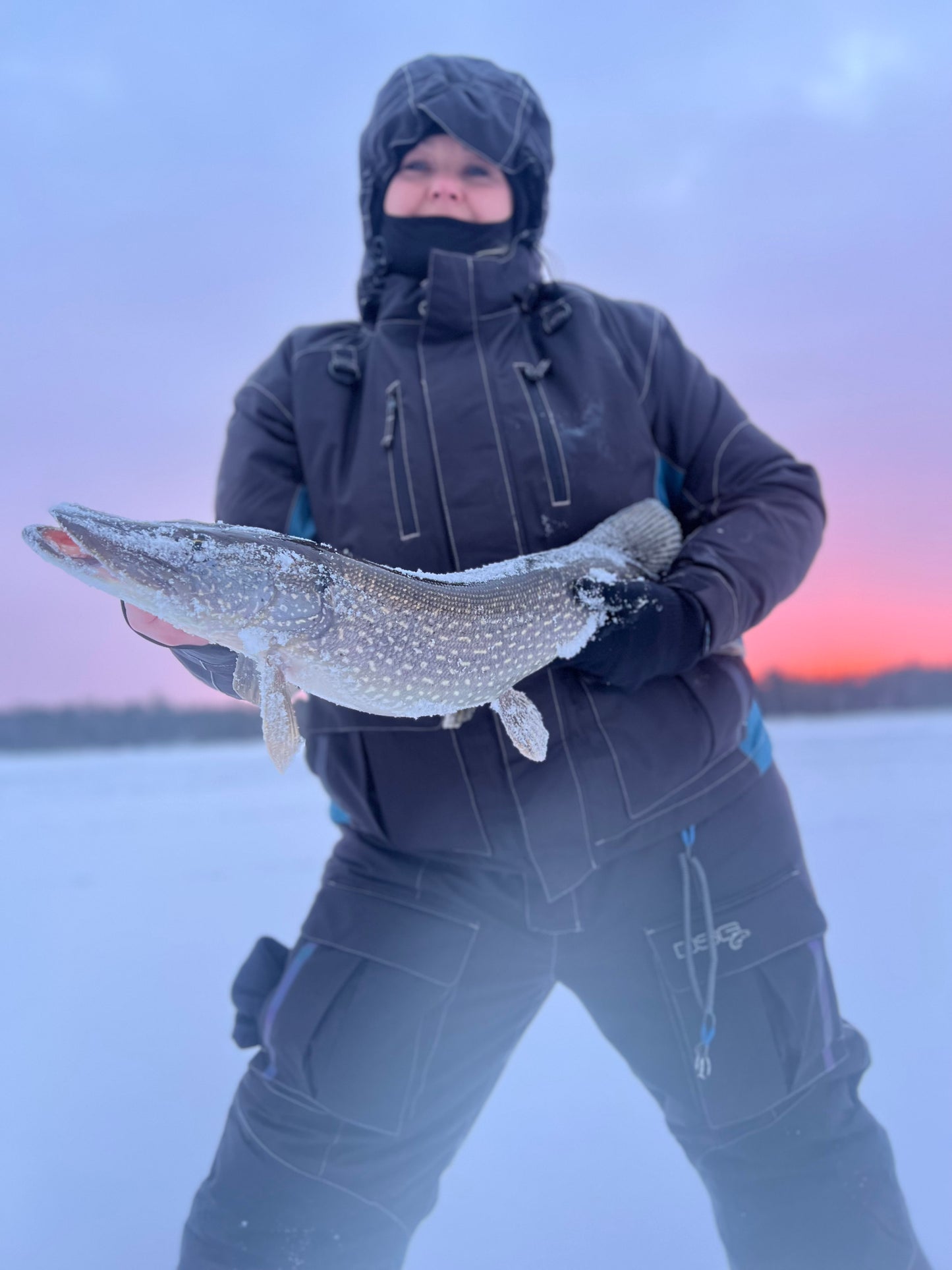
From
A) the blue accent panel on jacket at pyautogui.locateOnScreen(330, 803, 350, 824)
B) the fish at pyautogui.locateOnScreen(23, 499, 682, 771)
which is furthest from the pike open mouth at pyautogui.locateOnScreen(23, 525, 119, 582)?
the blue accent panel on jacket at pyautogui.locateOnScreen(330, 803, 350, 824)

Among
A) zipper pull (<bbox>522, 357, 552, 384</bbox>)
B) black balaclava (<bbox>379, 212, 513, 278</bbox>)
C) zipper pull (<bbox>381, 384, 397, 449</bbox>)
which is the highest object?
black balaclava (<bbox>379, 212, 513, 278</bbox>)

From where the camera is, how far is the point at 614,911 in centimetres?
208

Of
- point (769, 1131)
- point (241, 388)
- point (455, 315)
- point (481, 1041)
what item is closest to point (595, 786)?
point (481, 1041)

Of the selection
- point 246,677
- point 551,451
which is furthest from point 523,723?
point 551,451

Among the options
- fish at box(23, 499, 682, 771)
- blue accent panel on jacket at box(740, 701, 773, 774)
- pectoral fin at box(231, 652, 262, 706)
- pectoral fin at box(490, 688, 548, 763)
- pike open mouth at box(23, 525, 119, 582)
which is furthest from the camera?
blue accent panel on jacket at box(740, 701, 773, 774)

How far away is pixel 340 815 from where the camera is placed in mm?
2289

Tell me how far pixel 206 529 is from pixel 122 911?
11.8ft

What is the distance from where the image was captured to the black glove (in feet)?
6.35

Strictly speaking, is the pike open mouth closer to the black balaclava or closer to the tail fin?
the tail fin

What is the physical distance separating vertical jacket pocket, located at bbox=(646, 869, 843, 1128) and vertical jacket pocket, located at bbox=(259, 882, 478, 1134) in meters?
0.54

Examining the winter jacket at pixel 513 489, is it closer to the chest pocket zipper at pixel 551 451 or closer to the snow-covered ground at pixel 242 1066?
the chest pocket zipper at pixel 551 451

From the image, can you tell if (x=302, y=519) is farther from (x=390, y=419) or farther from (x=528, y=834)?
(x=528, y=834)

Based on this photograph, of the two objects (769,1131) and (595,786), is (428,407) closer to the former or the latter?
(595,786)

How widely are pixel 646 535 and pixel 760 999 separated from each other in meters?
1.17
